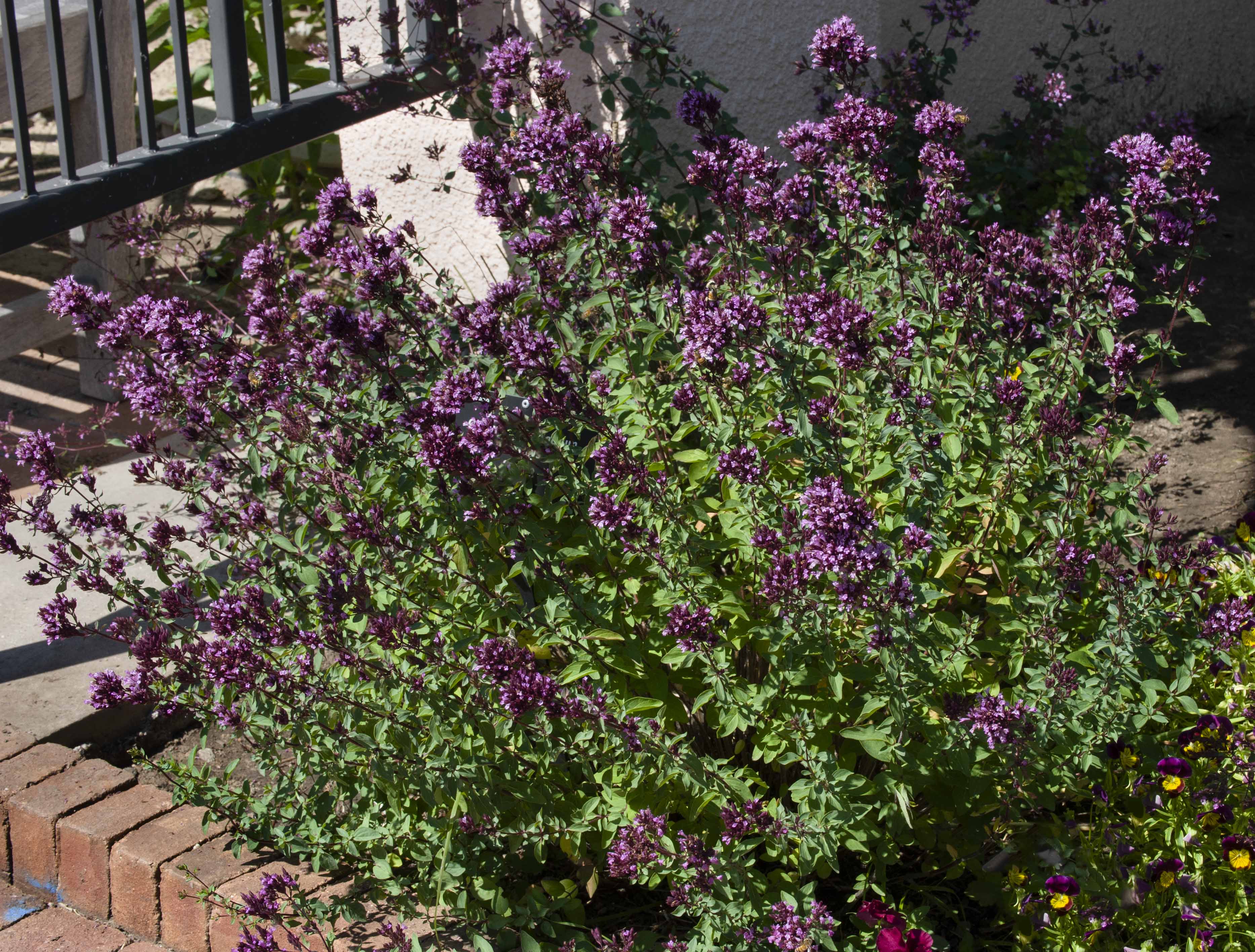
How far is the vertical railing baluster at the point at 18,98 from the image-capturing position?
3.89 meters

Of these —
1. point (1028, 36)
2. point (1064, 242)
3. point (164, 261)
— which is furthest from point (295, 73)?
point (1064, 242)

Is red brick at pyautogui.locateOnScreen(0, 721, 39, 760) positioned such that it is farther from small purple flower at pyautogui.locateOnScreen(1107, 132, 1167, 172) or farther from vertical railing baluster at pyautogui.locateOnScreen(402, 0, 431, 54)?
small purple flower at pyautogui.locateOnScreen(1107, 132, 1167, 172)

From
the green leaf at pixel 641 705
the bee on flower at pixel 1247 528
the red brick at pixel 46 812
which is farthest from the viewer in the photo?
the bee on flower at pixel 1247 528

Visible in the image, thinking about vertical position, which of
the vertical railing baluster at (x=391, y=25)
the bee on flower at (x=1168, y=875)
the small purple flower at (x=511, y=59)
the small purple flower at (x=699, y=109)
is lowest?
the bee on flower at (x=1168, y=875)

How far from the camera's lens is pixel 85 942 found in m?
3.06

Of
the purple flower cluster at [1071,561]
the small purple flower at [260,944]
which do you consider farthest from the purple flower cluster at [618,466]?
the small purple flower at [260,944]

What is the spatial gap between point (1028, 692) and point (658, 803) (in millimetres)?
826

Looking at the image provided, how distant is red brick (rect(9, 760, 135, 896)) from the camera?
3209 mm

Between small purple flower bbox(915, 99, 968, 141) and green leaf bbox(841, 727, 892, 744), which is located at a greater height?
small purple flower bbox(915, 99, 968, 141)

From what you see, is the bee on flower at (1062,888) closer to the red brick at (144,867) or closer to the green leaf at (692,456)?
the green leaf at (692,456)

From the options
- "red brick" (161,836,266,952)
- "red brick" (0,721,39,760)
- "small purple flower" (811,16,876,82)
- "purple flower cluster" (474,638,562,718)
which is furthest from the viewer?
"red brick" (0,721,39,760)

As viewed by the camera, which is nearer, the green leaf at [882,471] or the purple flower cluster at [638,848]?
the purple flower cluster at [638,848]

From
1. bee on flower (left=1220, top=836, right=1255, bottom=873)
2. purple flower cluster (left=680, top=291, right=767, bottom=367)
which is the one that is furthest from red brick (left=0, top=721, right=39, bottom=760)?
bee on flower (left=1220, top=836, right=1255, bottom=873)

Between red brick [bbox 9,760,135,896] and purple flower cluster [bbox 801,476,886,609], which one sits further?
red brick [bbox 9,760,135,896]
